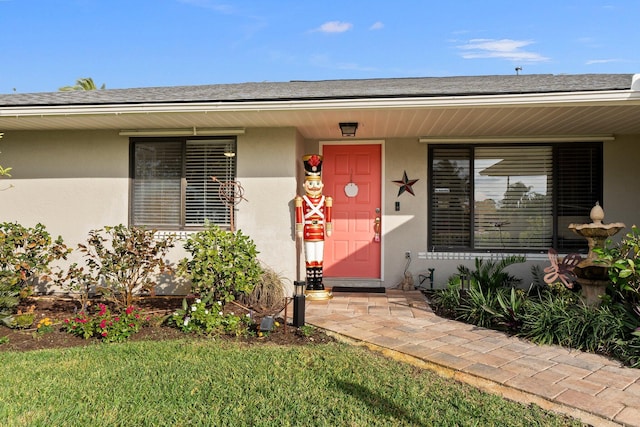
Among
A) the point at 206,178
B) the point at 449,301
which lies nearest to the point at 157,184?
the point at 206,178

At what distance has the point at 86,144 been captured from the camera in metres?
6.19

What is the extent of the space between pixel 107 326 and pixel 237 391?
1.91 m

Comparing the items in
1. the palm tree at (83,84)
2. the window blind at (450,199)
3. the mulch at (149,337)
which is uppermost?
the palm tree at (83,84)

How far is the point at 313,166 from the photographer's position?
5734 millimetres

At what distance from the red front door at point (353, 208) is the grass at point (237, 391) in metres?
3.21

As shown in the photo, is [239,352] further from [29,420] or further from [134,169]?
[134,169]

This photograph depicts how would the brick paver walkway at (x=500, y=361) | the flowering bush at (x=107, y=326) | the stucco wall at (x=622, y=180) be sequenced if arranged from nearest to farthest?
the brick paver walkway at (x=500, y=361), the flowering bush at (x=107, y=326), the stucco wall at (x=622, y=180)

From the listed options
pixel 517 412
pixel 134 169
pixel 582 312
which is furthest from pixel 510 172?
pixel 134 169

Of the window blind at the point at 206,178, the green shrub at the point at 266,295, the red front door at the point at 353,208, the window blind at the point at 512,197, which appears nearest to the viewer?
the green shrub at the point at 266,295

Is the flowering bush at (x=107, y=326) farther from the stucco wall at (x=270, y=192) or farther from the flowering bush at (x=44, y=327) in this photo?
the stucco wall at (x=270, y=192)

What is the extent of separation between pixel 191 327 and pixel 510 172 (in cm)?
523

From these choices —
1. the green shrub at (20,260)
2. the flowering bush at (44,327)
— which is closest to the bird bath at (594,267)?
the flowering bush at (44,327)

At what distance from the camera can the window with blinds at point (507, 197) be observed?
6.37 meters

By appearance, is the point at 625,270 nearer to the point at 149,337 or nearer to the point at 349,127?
the point at 349,127
